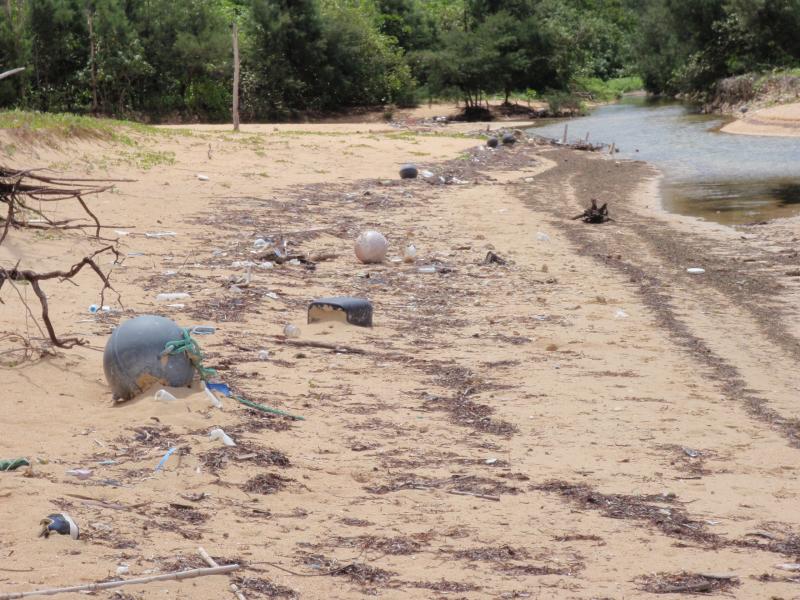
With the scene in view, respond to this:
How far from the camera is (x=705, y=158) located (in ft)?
94.0

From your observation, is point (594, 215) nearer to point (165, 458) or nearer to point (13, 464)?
point (165, 458)

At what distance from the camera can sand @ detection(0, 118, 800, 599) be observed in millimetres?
4316

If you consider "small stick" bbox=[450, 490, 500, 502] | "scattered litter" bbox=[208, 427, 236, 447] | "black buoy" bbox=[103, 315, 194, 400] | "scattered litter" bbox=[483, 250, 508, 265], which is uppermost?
"black buoy" bbox=[103, 315, 194, 400]

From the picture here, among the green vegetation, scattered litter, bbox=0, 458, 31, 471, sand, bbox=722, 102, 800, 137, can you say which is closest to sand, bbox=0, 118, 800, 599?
scattered litter, bbox=0, 458, 31, 471

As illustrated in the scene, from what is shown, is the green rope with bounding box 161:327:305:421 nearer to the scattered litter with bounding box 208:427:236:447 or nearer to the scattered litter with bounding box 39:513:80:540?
the scattered litter with bounding box 208:427:236:447

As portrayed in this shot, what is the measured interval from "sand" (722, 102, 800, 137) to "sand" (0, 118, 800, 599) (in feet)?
79.6

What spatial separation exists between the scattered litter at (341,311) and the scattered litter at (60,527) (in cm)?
452

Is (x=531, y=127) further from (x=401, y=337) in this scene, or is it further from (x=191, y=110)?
(x=401, y=337)

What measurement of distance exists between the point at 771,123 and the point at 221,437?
35164 mm

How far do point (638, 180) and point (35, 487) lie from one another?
2069 cm

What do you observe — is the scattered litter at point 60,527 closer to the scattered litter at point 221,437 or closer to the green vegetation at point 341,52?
the scattered litter at point 221,437

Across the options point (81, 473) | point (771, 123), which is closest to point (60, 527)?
point (81, 473)

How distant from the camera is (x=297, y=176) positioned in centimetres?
1964

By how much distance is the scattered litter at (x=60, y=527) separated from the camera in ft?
13.5
